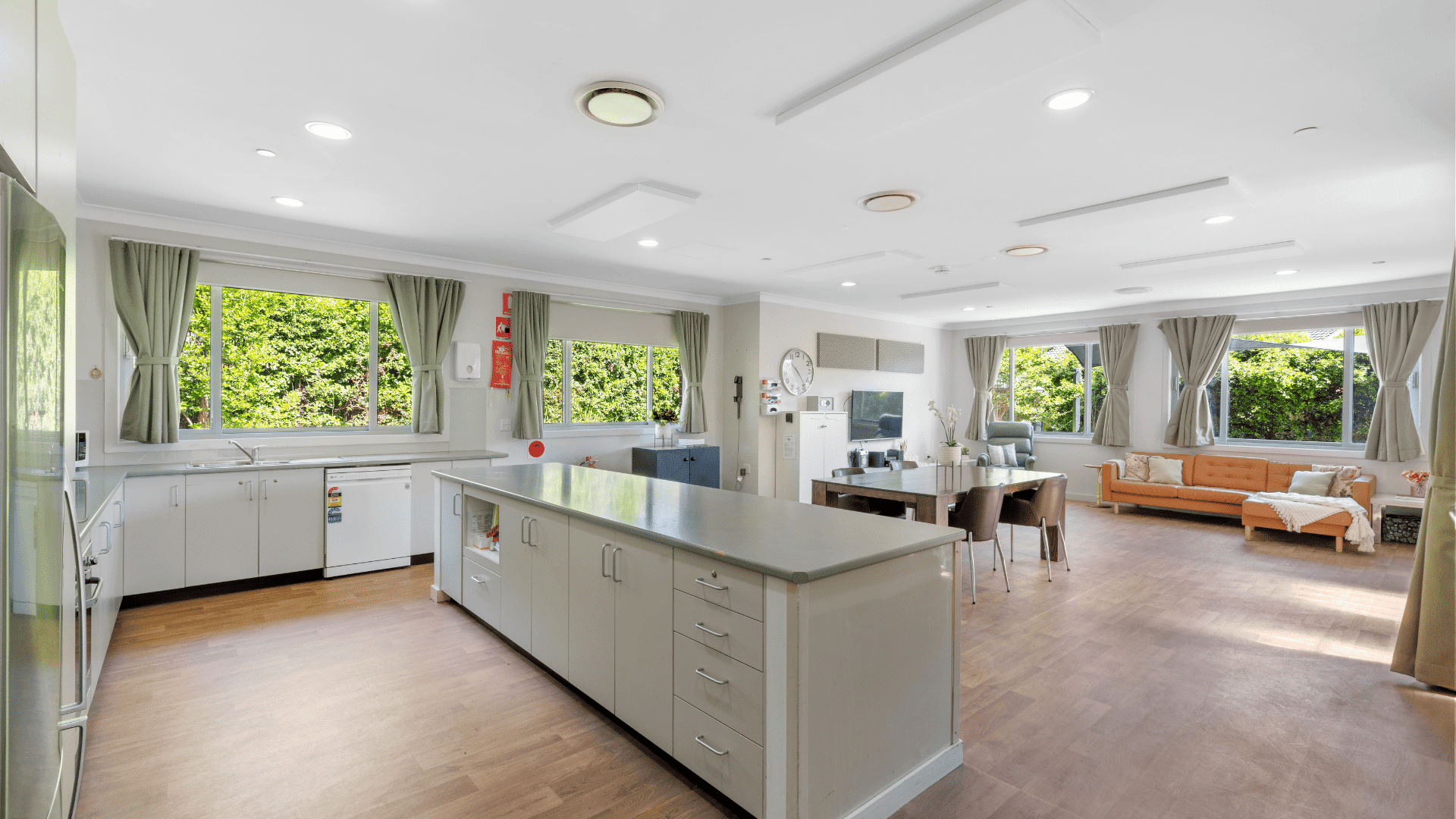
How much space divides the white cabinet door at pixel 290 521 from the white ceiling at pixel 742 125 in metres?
1.74

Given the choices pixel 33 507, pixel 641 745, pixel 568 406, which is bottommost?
pixel 641 745

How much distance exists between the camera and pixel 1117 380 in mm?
8383

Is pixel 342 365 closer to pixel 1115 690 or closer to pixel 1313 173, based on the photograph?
pixel 1115 690

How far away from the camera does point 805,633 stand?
1811 millimetres

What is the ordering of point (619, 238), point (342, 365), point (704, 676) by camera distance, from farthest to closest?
point (342, 365) < point (619, 238) < point (704, 676)

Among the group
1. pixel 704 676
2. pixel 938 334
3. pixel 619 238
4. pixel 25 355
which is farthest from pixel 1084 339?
pixel 25 355

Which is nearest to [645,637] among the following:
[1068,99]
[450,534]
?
[450,534]

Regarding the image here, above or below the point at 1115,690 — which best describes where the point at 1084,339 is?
above

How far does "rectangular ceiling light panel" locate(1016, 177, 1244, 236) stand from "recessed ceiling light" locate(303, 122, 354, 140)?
386 centimetres

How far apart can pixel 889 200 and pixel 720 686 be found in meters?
2.87

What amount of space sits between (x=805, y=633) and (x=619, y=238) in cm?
371

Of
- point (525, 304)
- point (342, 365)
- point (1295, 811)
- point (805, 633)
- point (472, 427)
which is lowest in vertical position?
point (1295, 811)

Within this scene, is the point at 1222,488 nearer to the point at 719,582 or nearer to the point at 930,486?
the point at 930,486

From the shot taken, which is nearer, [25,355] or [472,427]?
[25,355]
